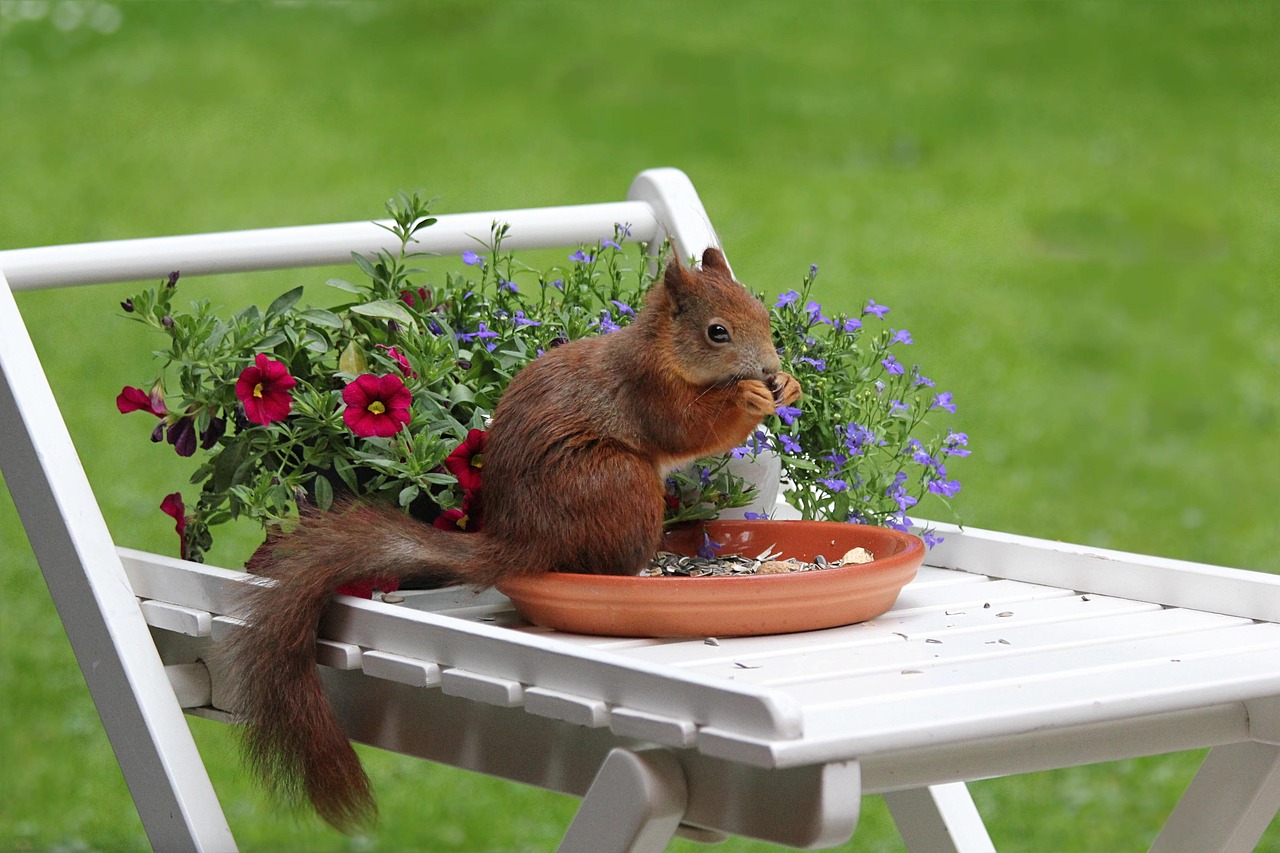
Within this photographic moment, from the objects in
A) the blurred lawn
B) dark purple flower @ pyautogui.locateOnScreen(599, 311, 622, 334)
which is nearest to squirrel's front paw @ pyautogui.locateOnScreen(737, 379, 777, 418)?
dark purple flower @ pyautogui.locateOnScreen(599, 311, 622, 334)

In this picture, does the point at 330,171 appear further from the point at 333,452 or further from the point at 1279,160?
the point at 333,452

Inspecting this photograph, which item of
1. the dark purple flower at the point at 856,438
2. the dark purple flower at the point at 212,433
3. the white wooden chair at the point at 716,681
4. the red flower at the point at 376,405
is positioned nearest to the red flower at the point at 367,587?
the white wooden chair at the point at 716,681

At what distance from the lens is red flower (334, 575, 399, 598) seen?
1352mm

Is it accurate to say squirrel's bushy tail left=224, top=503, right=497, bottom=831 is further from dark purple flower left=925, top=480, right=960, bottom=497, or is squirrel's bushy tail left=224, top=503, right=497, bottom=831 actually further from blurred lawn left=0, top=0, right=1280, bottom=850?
blurred lawn left=0, top=0, right=1280, bottom=850

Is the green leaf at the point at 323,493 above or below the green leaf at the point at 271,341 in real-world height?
below

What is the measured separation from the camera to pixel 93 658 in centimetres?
141

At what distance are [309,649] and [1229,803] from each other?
777mm

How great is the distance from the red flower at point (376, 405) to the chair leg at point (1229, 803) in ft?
2.44

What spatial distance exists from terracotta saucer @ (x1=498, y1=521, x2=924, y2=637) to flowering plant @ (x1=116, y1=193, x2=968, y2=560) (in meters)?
0.16

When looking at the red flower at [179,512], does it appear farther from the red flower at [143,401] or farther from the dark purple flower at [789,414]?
Result: the dark purple flower at [789,414]

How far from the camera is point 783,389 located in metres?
1.34

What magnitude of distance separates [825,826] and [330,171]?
499 cm

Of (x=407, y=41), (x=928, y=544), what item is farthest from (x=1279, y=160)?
(x=928, y=544)

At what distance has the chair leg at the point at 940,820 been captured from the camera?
1.73 meters
